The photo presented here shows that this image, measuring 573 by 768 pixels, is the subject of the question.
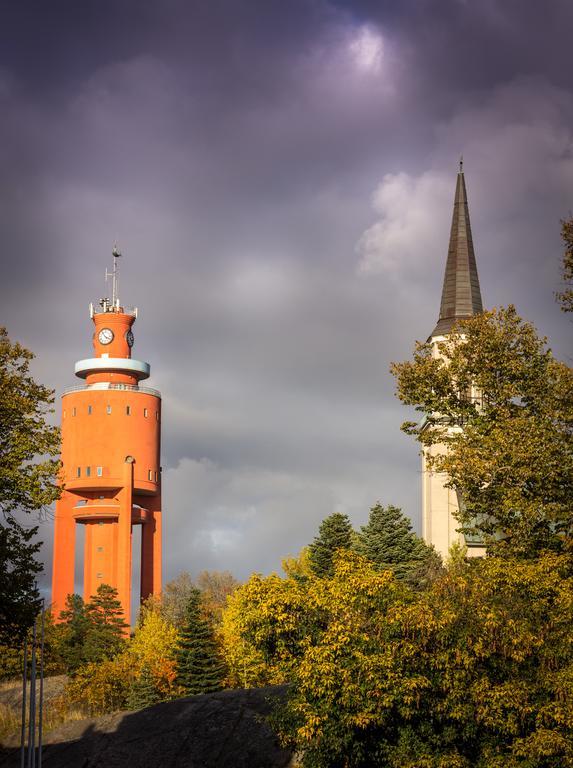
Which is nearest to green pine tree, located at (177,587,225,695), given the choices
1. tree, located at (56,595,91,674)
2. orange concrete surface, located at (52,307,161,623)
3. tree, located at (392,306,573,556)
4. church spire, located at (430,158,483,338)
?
tree, located at (56,595,91,674)

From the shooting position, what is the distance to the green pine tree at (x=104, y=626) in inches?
2616

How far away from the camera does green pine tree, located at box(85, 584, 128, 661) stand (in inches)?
2616

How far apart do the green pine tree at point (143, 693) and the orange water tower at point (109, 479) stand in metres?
28.7

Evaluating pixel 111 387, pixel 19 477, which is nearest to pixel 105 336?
pixel 111 387

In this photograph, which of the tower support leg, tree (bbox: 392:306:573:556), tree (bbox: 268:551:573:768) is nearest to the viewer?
tree (bbox: 268:551:573:768)

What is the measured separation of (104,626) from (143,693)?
59.8 ft

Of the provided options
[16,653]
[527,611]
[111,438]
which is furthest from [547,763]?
[111,438]

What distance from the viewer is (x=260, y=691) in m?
39.8

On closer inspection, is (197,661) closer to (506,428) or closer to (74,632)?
(74,632)

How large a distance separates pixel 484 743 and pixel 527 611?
3403 millimetres

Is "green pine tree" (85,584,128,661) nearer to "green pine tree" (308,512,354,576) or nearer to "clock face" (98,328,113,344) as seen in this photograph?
"green pine tree" (308,512,354,576)

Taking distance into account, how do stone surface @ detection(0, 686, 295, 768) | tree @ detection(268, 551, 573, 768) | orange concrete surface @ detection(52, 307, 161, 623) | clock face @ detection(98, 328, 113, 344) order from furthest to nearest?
clock face @ detection(98, 328, 113, 344) → orange concrete surface @ detection(52, 307, 161, 623) → stone surface @ detection(0, 686, 295, 768) → tree @ detection(268, 551, 573, 768)

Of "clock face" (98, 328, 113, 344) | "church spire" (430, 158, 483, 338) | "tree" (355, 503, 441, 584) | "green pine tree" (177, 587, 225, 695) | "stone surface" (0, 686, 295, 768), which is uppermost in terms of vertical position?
"church spire" (430, 158, 483, 338)

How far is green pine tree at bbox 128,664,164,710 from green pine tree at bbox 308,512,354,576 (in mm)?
13039
